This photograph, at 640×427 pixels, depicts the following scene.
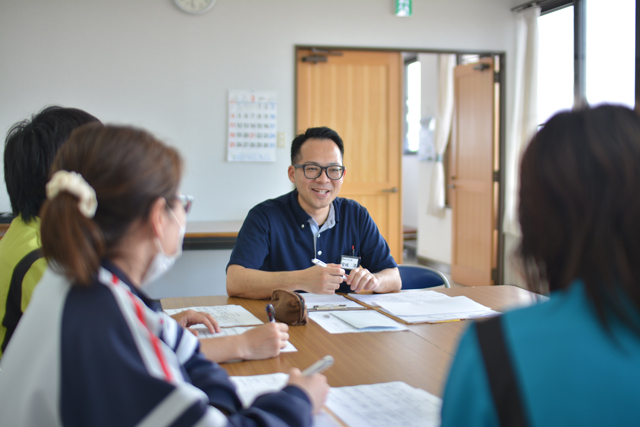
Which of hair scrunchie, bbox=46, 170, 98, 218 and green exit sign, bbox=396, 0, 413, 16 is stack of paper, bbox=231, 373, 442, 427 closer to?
hair scrunchie, bbox=46, 170, 98, 218

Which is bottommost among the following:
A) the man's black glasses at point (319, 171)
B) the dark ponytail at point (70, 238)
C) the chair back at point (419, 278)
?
the chair back at point (419, 278)

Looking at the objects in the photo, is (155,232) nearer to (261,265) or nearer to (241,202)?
(261,265)

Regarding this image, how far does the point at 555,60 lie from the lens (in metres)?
4.84

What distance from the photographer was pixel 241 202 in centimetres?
459

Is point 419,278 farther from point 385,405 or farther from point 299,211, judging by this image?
point 385,405

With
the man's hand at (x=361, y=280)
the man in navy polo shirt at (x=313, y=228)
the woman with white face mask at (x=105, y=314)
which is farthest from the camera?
the man in navy polo shirt at (x=313, y=228)

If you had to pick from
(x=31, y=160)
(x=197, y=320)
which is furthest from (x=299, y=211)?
(x=31, y=160)

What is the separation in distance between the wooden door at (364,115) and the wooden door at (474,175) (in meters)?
0.93

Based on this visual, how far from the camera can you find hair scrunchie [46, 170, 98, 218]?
2.65ft

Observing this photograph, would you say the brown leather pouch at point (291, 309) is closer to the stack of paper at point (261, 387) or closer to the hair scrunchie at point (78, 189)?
the stack of paper at point (261, 387)

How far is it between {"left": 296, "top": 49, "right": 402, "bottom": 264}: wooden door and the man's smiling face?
2272mm

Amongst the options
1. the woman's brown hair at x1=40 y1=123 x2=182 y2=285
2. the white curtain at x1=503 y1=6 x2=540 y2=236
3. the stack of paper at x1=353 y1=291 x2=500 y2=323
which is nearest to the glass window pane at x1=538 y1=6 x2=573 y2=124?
the white curtain at x1=503 y1=6 x2=540 y2=236

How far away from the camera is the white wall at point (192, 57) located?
4191mm

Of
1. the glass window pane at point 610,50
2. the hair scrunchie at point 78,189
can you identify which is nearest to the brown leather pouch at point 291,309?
the hair scrunchie at point 78,189
